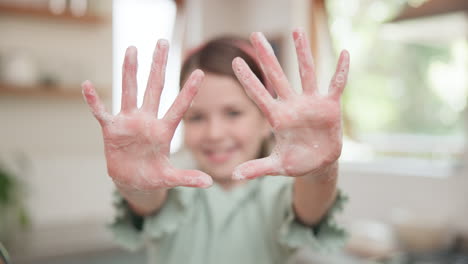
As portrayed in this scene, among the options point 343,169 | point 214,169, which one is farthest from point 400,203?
point 214,169

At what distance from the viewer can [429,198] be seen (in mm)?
1636

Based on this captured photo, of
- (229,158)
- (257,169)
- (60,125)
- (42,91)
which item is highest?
(257,169)

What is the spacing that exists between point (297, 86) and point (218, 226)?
1703mm

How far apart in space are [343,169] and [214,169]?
139 centimetres

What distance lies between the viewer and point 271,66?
41cm

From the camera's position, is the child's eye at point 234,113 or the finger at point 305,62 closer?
the finger at point 305,62

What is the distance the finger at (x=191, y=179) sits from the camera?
388 millimetres

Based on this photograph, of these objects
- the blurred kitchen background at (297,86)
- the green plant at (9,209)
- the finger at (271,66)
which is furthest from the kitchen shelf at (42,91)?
the finger at (271,66)

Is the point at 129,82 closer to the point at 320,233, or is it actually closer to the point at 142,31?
the point at 320,233

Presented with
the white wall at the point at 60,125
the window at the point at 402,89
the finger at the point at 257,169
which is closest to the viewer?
the finger at the point at 257,169

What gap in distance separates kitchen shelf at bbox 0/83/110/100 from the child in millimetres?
1567

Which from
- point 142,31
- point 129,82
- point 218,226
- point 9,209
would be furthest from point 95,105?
point 142,31

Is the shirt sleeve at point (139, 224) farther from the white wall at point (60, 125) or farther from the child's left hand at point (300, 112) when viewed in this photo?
the white wall at point (60, 125)

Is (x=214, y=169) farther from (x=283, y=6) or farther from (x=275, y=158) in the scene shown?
(x=283, y=6)
